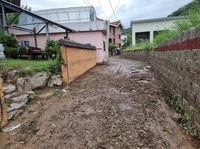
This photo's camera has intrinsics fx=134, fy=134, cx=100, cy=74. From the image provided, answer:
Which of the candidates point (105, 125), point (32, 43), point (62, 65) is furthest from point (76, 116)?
point (32, 43)

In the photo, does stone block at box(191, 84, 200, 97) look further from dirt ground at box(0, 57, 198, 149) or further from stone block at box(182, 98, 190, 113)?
dirt ground at box(0, 57, 198, 149)

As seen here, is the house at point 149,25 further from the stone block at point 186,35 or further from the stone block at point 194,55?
the stone block at point 194,55

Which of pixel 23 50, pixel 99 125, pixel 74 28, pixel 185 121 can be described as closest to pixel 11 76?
pixel 99 125

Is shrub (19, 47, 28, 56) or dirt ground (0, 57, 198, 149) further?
shrub (19, 47, 28, 56)

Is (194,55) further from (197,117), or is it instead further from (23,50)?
(23,50)

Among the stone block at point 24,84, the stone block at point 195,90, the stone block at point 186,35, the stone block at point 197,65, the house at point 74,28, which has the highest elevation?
the house at point 74,28

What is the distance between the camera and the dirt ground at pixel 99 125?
1.91m

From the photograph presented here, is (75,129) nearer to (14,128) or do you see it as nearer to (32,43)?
(14,128)

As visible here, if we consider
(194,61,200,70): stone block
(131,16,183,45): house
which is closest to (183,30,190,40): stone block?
(194,61,200,70): stone block

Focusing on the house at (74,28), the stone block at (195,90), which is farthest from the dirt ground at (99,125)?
the house at (74,28)

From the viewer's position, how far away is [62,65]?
4.85 metres

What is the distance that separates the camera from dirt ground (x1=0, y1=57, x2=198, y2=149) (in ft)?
6.25

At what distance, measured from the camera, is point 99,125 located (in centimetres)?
234

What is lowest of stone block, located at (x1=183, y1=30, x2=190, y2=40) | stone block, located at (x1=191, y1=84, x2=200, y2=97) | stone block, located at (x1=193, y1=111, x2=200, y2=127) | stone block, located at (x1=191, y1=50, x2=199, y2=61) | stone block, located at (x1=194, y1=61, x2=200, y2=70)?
stone block, located at (x1=193, y1=111, x2=200, y2=127)
